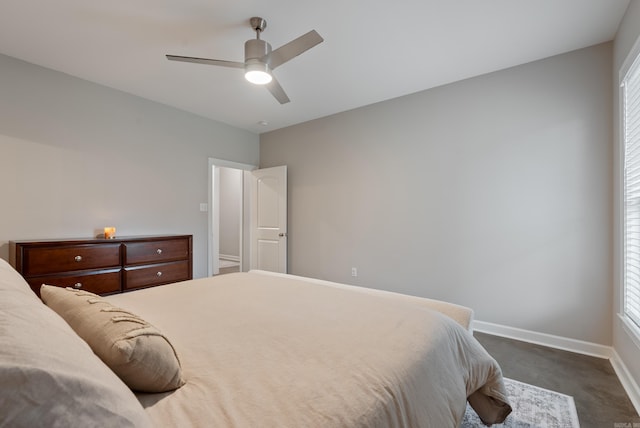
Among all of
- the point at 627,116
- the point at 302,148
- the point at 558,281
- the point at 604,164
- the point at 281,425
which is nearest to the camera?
the point at 281,425

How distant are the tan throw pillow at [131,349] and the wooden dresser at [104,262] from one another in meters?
2.19

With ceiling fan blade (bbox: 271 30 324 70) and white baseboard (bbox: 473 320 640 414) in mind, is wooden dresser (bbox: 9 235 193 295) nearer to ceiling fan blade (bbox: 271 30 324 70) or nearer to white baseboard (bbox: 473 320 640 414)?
ceiling fan blade (bbox: 271 30 324 70)

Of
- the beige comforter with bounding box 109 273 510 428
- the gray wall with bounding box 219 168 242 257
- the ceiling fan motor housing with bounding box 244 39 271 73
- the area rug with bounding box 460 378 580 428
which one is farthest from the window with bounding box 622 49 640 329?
the gray wall with bounding box 219 168 242 257

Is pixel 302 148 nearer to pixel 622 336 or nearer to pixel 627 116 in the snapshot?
pixel 627 116

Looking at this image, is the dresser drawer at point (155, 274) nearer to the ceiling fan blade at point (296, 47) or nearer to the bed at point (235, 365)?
the bed at point (235, 365)

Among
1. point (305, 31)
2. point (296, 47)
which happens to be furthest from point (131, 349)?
point (305, 31)

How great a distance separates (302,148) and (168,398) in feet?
13.5

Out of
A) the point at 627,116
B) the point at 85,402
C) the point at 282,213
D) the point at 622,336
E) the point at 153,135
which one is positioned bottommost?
the point at 622,336

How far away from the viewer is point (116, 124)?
134 inches

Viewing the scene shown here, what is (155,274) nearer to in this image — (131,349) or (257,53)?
(257,53)

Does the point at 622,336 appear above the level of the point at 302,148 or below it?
below

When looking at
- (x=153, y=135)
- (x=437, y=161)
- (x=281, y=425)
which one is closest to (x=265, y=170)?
(x=153, y=135)

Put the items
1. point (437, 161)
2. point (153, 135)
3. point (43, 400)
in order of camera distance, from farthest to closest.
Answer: point (153, 135) < point (437, 161) < point (43, 400)

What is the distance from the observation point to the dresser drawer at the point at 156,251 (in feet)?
9.89
